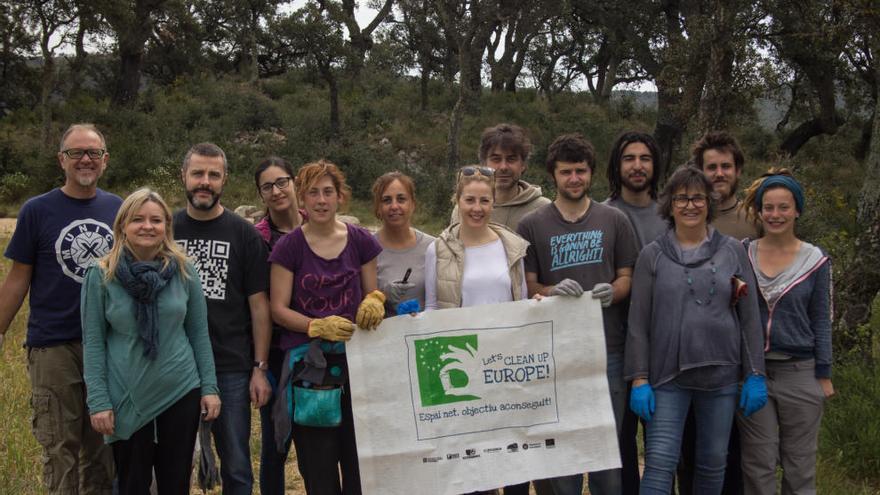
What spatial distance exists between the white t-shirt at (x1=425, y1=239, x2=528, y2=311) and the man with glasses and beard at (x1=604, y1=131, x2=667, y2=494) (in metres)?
0.81

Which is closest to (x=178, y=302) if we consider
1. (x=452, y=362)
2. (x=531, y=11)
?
(x=452, y=362)

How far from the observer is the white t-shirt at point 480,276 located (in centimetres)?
400

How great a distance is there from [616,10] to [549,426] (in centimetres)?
2334

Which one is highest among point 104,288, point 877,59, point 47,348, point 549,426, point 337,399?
point 877,59

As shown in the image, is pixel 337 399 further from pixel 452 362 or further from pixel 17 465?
pixel 17 465

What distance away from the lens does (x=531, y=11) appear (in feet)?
82.1

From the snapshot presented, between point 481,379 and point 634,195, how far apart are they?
139 cm

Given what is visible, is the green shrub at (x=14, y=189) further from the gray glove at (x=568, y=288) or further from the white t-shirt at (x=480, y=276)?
the gray glove at (x=568, y=288)

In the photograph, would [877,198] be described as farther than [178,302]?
Yes

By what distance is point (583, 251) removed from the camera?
4047 mm

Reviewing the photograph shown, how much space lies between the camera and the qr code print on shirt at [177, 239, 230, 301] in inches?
157

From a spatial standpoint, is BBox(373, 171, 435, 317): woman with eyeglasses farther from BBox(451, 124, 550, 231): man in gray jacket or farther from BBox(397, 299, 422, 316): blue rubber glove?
BBox(451, 124, 550, 231): man in gray jacket

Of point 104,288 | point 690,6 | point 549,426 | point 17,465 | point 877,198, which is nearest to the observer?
point 104,288

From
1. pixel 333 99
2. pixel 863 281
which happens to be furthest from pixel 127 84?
pixel 863 281
